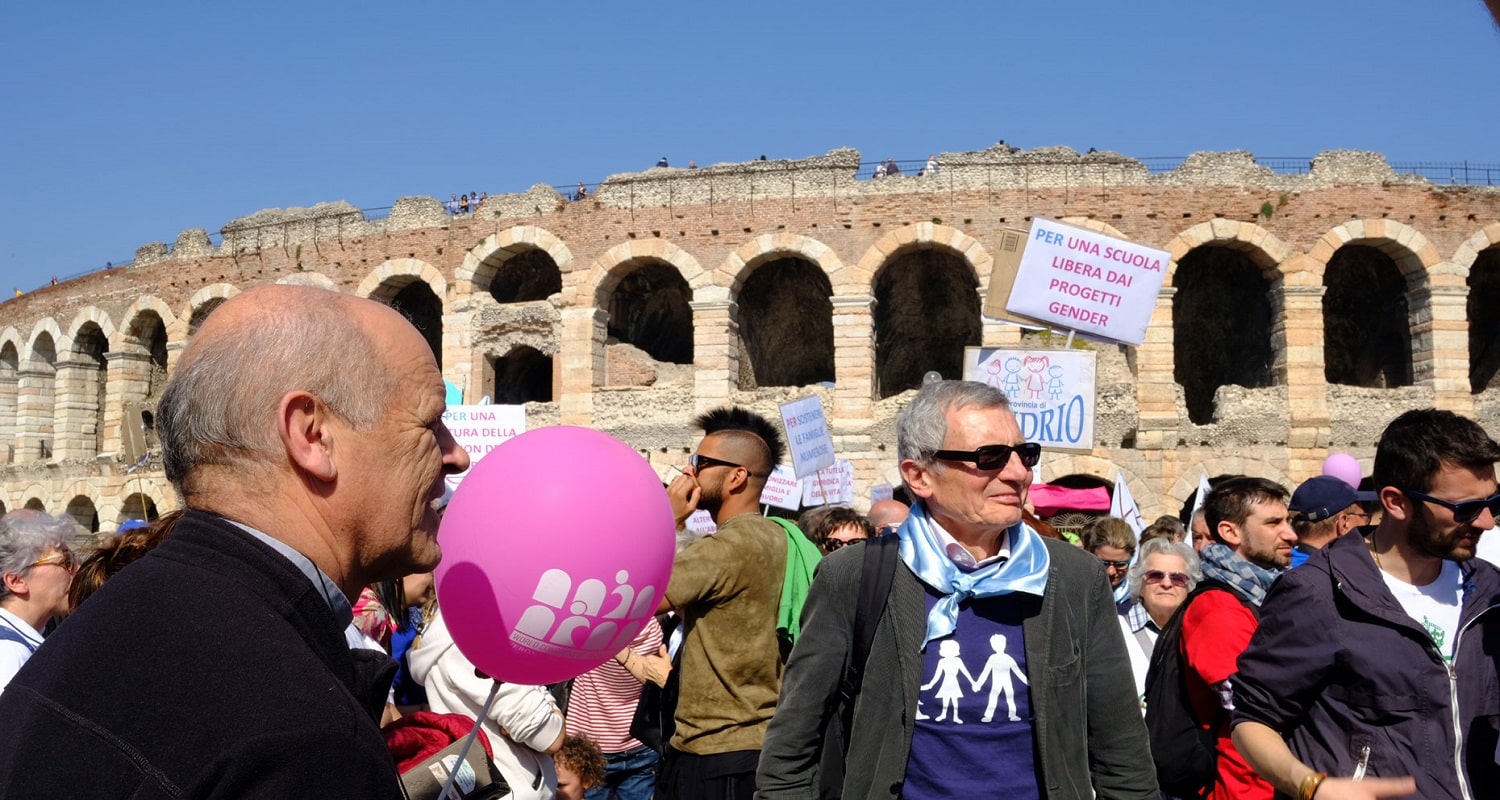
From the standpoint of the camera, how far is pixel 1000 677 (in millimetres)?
2797

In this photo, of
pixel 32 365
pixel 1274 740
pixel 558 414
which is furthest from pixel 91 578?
pixel 32 365

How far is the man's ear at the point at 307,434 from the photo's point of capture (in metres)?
1.55

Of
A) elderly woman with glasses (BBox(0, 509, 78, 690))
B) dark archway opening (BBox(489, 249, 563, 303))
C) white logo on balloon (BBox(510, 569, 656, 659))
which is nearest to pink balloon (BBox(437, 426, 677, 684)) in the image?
white logo on balloon (BBox(510, 569, 656, 659))

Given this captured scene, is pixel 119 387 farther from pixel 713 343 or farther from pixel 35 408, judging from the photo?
pixel 713 343

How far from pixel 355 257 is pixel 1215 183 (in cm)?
1575

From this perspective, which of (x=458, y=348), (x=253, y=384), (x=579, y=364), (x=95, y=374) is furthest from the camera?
(x=95, y=374)

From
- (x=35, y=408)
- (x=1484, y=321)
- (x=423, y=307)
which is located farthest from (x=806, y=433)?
(x=35, y=408)

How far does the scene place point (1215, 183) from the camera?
18484mm

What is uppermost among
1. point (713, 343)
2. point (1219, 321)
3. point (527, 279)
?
point (527, 279)

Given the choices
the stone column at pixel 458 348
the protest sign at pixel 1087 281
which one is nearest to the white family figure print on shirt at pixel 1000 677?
the protest sign at pixel 1087 281

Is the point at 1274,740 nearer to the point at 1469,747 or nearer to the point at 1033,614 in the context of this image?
the point at 1469,747

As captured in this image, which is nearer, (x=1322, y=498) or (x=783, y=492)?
(x=1322, y=498)

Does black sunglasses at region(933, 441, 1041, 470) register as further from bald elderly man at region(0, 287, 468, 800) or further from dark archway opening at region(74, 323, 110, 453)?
dark archway opening at region(74, 323, 110, 453)

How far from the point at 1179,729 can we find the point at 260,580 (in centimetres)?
311
